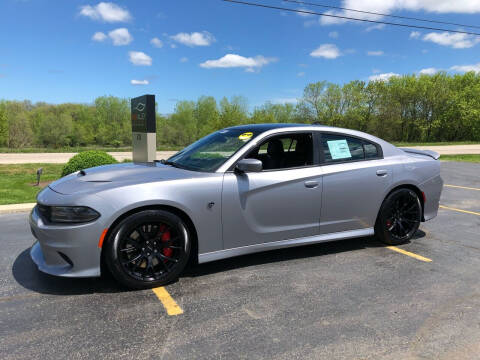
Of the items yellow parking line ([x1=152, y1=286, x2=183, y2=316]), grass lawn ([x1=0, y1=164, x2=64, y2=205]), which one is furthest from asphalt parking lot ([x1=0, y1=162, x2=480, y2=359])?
grass lawn ([x1=0, y1=164, x2=64, y2=205])

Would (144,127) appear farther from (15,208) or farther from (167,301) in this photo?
(167,301)

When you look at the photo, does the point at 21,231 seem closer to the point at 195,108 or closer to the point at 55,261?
the point at 55,261

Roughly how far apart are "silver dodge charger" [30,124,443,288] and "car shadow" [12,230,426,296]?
9.1 inches

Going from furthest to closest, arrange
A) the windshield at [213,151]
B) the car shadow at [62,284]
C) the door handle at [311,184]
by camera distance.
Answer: the door handle at [311,184], the windshield at [213,151], the car shadow at [62,284]

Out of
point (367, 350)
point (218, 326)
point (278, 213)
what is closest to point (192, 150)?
point (278, 213)

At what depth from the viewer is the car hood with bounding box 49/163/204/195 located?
3.43 meters

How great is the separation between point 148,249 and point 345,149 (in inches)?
103

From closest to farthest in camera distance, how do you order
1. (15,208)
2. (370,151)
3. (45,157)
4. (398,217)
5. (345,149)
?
(345,149) < (370,151) < (398,217) < (15,208) < (45,157)

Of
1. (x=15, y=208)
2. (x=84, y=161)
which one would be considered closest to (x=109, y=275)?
(x=15, y=208)

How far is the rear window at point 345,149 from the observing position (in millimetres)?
4406

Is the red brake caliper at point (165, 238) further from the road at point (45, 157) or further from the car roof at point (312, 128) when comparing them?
the road at point (45, 157)

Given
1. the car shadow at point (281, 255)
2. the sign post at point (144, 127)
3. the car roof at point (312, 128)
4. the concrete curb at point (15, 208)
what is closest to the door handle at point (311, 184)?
the car roof at point (312, 128)

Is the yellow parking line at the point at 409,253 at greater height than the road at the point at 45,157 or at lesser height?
greater

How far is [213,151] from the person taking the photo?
4.30m
